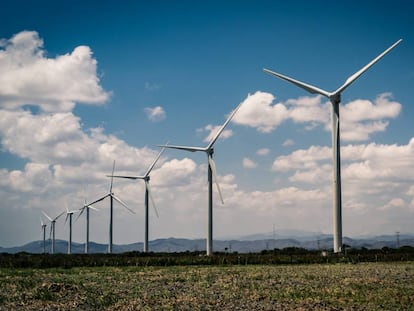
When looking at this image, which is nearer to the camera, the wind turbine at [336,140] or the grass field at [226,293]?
the grass field at [226,293]

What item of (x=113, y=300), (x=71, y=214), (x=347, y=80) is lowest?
(x=113, y=300)

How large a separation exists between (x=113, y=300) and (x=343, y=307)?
1130 centimetres

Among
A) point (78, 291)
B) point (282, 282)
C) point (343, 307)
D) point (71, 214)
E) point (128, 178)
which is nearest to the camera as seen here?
point (343, 307)

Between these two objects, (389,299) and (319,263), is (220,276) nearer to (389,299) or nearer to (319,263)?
(389,299)

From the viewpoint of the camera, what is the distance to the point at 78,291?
1446 inches

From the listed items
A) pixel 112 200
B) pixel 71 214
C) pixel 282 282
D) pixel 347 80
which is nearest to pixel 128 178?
pixel 112 200

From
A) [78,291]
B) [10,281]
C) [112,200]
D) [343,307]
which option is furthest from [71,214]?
[343,307]

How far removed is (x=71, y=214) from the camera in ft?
531

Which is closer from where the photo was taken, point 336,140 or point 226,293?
point 226,293

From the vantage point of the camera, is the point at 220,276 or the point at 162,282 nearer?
the point at 162,282

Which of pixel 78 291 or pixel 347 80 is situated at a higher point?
Answer: pixel 347 80

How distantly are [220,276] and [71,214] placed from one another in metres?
122

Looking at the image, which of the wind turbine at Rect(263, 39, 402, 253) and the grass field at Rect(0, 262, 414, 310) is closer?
the grass field at Rect(0, 262, 414, 310)

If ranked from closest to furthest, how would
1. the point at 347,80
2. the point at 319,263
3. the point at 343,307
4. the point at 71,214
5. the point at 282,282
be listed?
1. the point at 343,307
2. the point at 282,282
3. the point at 319,263
4. the point at 347,80
5. the point at 71,214
